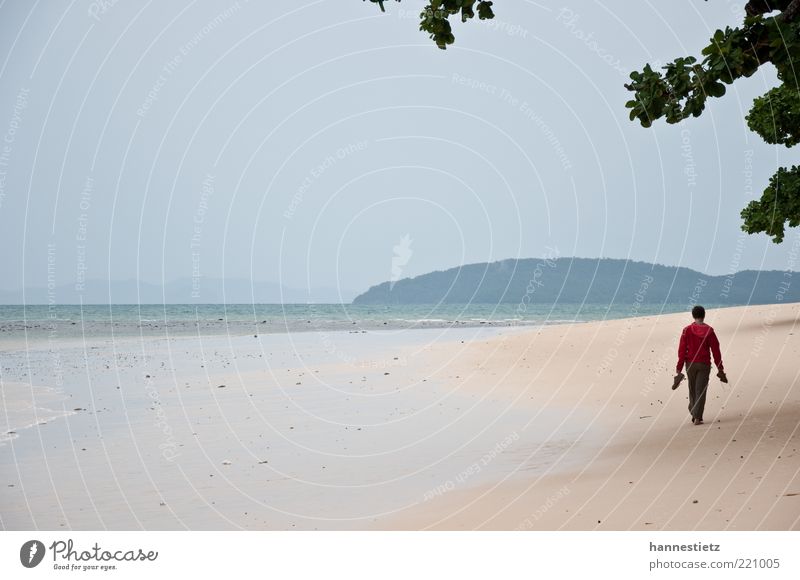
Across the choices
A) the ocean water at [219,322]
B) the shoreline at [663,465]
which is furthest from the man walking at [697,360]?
the ocean water at [219,322]

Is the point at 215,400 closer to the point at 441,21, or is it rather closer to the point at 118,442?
the point at 118,442

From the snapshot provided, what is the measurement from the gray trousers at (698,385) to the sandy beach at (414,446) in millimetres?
352

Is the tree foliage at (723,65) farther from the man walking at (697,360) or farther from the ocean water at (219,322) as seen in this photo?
the ocean water at (219,322)

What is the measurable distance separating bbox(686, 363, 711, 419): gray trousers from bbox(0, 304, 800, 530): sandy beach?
35 cm

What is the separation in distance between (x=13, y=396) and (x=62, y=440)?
736cm

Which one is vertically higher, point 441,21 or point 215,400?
point 441,21

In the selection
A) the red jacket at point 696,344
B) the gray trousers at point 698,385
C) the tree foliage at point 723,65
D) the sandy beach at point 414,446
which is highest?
the tree foliage at point 723,65

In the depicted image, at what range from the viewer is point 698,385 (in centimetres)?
1314

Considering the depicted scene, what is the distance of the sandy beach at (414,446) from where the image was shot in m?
8.95

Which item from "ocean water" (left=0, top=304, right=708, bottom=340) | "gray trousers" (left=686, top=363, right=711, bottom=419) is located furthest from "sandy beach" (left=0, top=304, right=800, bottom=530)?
"ocean water" (left=0, top=304, right=708, bottom=340)

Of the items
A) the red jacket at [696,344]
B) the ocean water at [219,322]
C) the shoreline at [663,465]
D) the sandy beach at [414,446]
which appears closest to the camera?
the shoreline at [663,465]

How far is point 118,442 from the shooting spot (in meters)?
13.7

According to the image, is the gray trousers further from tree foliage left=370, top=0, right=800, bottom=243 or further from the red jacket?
tree foliage left=370, top=0, right=800, bottom=243
